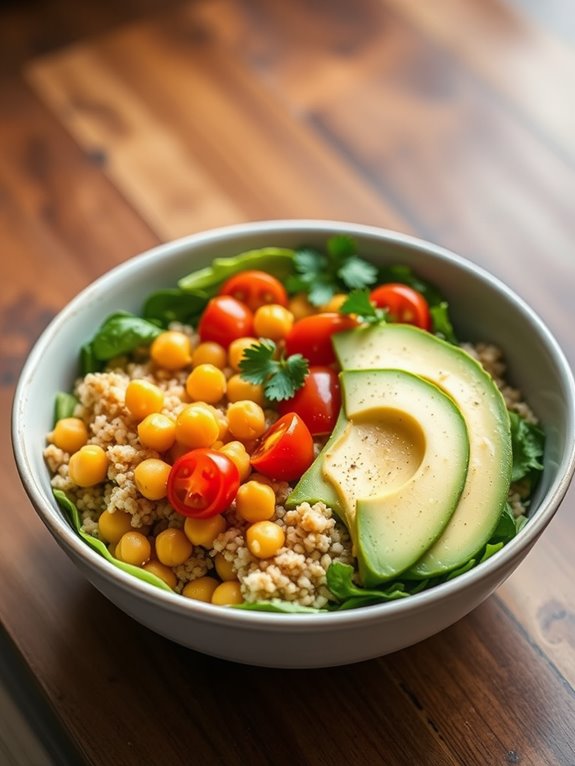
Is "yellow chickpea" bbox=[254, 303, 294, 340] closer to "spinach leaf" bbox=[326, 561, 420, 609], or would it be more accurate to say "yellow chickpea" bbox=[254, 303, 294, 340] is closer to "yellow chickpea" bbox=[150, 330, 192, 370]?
"yellow chickpea" bbox=[150, 330, 192, 370]

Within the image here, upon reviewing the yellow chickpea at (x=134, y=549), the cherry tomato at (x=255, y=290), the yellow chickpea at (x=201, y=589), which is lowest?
the yellow chickpea at (x=134, y=549)

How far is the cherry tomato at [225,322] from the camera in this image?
1601 mm

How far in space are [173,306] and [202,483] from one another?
1.58ft

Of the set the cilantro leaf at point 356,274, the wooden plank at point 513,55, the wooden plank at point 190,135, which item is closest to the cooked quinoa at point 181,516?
the cilantro leaf at point 356,274

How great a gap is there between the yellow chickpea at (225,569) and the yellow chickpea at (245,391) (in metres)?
0.26

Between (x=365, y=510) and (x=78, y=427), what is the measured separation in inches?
18.7

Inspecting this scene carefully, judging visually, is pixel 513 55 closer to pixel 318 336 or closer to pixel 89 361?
pixel 318 336

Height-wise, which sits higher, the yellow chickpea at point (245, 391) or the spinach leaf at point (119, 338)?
the yellow chickpea at point (245, 391)

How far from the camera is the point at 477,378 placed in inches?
57.9

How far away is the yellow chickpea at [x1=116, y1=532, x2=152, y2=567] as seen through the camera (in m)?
1.37

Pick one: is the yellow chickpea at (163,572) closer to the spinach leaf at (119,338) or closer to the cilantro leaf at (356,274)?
the spinach leaf at (119,338)

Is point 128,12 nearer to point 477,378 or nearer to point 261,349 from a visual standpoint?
point 261,349

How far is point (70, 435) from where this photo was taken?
4.92ft

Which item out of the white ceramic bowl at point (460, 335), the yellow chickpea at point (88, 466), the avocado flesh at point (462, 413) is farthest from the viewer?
A: the yellow chickpea at point (88, 466)
